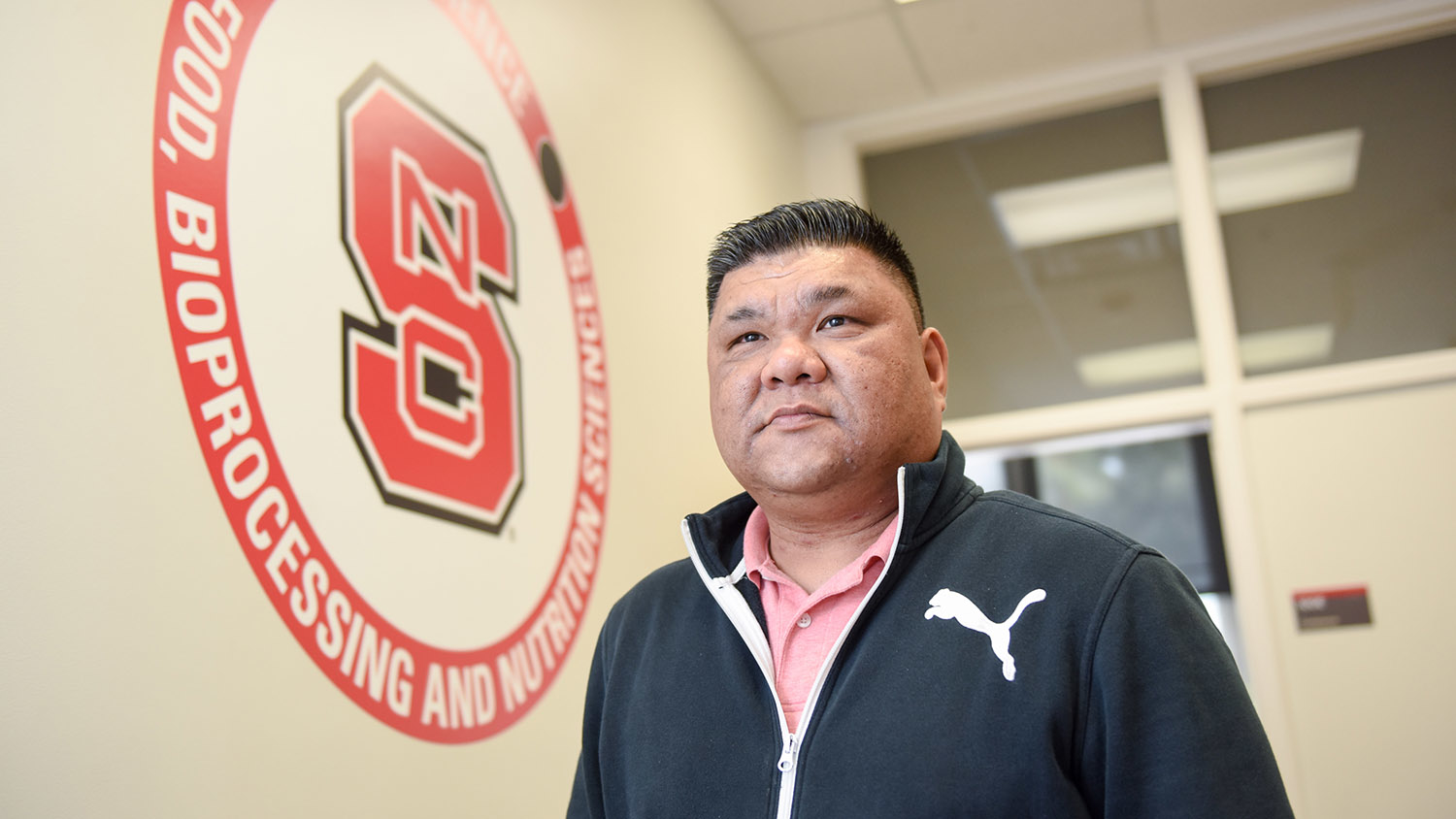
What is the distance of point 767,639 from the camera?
1.08 metres

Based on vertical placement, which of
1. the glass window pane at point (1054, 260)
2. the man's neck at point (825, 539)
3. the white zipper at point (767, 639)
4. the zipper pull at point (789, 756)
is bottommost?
the zipper pull at point (789, 756)

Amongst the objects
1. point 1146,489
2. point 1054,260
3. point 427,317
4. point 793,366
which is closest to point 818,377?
point 793,366

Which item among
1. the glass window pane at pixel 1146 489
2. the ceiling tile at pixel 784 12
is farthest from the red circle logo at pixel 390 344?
the glass window pane at pixel 1146 489

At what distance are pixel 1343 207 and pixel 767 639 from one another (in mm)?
3118

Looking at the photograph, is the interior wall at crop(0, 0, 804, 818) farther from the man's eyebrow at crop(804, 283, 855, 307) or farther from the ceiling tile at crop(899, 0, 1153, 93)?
the ceiling tile at crop(899, 0, 1153, 93)

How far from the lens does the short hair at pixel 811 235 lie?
119 centimetres

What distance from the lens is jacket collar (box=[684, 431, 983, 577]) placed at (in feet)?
3.42

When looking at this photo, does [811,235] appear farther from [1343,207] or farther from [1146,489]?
[1146,489]

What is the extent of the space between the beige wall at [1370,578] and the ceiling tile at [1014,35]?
126 centimetres

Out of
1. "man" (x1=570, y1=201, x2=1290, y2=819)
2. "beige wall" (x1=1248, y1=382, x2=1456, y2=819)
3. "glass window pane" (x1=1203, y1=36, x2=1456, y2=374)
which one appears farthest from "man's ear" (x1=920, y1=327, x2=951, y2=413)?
"glass window pane" (x1=1203, y1=36, x2=1456, y2=374)

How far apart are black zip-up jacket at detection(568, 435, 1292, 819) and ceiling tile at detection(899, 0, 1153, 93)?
103 inches

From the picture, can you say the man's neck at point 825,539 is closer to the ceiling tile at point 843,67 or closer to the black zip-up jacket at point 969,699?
the black zip-up jacket at point 969,699

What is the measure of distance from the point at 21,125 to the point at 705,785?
35.2 inches

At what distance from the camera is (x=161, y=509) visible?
1.18 m
